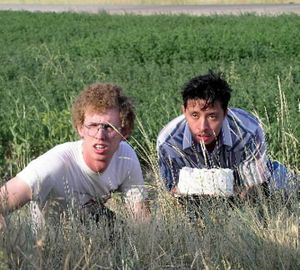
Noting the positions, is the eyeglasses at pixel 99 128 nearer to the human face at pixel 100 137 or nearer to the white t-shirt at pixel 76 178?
the human face at pixel 100 137

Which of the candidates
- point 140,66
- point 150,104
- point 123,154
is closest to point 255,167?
point 123,154

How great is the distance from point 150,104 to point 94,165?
15.1 feet

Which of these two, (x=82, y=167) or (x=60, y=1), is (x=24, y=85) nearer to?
(x=82, y=167)

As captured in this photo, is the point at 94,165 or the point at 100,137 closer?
the point at 100,137

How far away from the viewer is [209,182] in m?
5.26

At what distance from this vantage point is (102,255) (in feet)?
13.6

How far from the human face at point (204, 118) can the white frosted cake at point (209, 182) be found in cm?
33

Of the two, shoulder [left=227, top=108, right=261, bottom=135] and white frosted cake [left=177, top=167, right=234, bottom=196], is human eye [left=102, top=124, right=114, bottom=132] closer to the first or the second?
white frosted cake [left=177, top=167, right=234, bottom=196]

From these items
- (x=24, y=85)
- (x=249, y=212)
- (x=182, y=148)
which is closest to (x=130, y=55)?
(x=24, y=85)

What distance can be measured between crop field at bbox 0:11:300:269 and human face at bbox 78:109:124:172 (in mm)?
388

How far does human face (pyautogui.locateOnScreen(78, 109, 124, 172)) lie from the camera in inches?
197

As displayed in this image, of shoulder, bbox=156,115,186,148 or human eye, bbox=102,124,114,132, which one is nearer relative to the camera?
human eye, bbox=102,124,114,132

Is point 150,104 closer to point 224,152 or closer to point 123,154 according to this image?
point 224,152

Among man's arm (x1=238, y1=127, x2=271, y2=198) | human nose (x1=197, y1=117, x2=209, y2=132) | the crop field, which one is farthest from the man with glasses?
man's arm (x1=238, y1=127, x2=271, y2=198)
